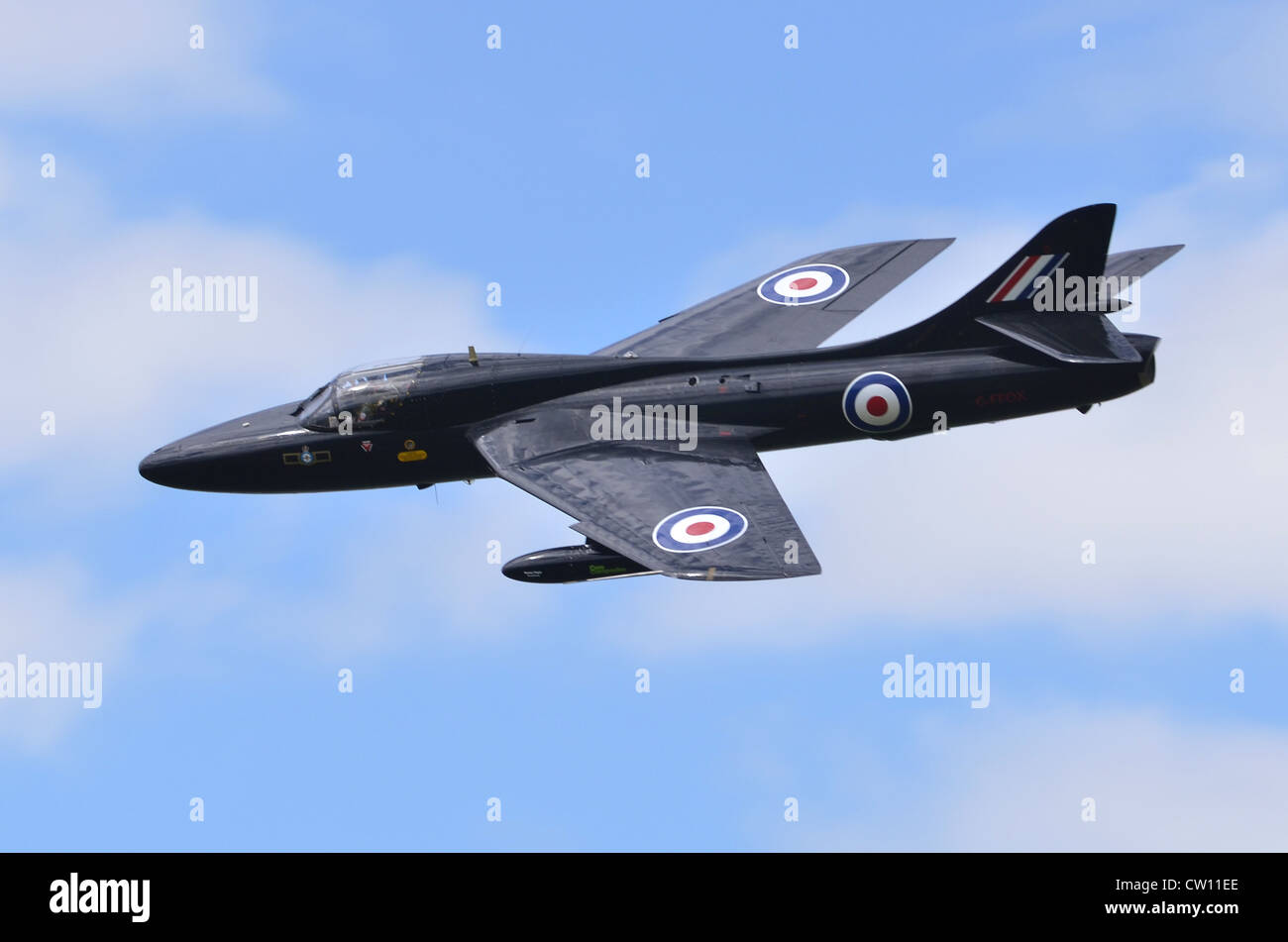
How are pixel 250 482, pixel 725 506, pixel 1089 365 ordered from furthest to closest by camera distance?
pixel 250 482
pixel 1089 365
pixel 725 506

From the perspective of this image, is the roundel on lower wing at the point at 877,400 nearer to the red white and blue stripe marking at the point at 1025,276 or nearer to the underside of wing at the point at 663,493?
the underside of wing at the point at 663,493

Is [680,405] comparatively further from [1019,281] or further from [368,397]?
[1019,281]

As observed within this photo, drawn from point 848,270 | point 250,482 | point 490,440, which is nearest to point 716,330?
point 848,270

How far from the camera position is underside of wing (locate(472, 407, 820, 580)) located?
36.7m

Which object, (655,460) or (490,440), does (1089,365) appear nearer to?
(655,460)

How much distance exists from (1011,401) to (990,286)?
231cm

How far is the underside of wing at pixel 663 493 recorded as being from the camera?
120ft

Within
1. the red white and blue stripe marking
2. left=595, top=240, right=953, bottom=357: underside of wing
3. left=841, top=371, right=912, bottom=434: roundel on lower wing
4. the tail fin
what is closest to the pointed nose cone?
left=595, top=240, right=953, bottom=357: underside of wing

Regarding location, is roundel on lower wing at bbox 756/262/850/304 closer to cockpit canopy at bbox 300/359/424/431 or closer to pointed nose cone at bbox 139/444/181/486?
cockpit canopy at bbox 300/359/424/431

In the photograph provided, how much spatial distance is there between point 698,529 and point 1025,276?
9020mm

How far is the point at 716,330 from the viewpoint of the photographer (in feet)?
153

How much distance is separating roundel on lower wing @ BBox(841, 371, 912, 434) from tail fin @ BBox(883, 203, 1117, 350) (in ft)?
2.98

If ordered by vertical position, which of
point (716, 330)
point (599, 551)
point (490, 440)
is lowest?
point (599, 551)

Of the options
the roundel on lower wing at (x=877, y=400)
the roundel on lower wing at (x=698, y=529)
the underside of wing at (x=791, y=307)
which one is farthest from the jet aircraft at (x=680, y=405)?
the underside of wing at (x=791, y=307)
